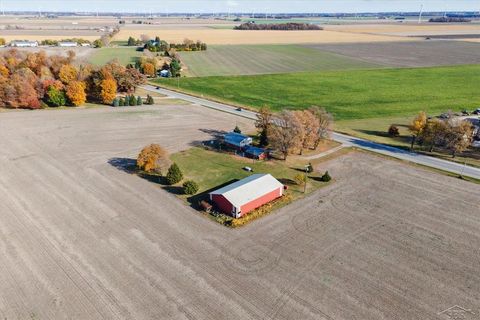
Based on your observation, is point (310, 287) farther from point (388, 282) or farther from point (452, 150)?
point (452, 150)

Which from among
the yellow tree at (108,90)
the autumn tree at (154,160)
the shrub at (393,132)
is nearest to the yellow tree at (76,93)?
the yellow tree at (108,90)

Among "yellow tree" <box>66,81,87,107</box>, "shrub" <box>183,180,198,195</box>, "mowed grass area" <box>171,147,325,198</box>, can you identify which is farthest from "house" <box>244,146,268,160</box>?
"yellow tree" <box>66,81,87,107</box>

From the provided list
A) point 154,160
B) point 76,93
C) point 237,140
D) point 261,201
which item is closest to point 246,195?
point 261,201

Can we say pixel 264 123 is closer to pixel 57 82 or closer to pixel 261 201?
pixel 261 201

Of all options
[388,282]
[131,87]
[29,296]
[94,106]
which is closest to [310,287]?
[388,282]

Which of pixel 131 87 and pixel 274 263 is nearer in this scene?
pixel 274 263

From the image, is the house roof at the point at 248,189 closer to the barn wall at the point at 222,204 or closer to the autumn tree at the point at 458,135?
the barn wall at the point at 222,204
